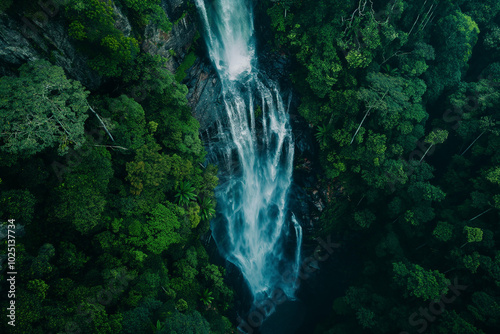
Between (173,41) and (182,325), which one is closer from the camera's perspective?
(182,325)

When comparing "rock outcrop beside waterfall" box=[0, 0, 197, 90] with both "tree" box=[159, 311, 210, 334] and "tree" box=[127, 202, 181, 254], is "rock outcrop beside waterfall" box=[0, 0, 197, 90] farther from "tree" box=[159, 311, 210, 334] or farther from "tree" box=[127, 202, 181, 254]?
"tree" box=[159, 311, 210, 334]

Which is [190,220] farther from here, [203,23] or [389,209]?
[389,209]

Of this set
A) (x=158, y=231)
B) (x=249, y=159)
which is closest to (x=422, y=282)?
(x=249, y=159)

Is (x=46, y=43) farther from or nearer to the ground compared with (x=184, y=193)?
farther from the ground

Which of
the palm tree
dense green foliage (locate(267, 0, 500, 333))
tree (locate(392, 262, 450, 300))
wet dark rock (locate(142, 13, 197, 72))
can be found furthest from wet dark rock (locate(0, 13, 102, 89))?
tree (locate(392, 262, 450, 300))

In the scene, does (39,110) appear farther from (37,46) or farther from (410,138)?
(410,138)

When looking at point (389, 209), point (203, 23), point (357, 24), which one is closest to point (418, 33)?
point (357, 24)
